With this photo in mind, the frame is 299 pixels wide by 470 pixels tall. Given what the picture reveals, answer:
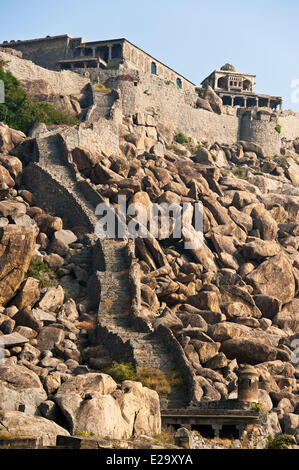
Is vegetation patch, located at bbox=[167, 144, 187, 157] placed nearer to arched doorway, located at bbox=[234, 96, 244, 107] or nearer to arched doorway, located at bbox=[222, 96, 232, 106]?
arched doorway, located at bbox=[222, 96, 232, 106]

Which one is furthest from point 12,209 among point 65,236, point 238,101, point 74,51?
point 238,101

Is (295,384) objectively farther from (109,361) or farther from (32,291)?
(32,291)

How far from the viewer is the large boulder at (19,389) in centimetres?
2308

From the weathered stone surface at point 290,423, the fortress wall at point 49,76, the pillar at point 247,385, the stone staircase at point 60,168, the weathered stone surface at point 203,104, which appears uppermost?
the weathered stone surface at point 203,104

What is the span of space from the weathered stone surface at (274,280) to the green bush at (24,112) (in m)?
20.6

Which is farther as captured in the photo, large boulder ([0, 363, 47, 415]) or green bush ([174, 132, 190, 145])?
green bush ([174, 132, 190, 145])

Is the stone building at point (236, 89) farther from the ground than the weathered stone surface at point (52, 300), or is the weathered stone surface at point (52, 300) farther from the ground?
the stone building at point (236, 89)

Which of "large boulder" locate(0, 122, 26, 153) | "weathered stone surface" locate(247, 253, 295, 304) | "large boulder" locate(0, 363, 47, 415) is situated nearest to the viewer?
"large boulder" locate(0, 363, 47, 415)

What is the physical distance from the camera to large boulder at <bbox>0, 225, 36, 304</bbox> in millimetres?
36438

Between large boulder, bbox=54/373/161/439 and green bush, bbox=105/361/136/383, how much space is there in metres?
3.91

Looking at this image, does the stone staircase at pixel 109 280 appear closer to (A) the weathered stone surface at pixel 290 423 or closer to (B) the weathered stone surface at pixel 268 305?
(A) the weathered stone surface at pixel 290 423

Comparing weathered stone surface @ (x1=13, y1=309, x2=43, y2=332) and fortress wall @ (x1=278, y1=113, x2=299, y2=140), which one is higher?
fortress wall @ (x1=278, y1=113, x2=299, y2=140)

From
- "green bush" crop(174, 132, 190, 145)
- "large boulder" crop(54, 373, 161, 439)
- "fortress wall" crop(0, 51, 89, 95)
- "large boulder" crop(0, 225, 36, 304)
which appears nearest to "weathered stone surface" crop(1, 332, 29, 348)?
"large boulder" crop(0, 225, 36, 304)

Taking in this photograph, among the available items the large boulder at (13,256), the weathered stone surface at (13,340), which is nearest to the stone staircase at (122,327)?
the weathered stone surface at (13,340)
